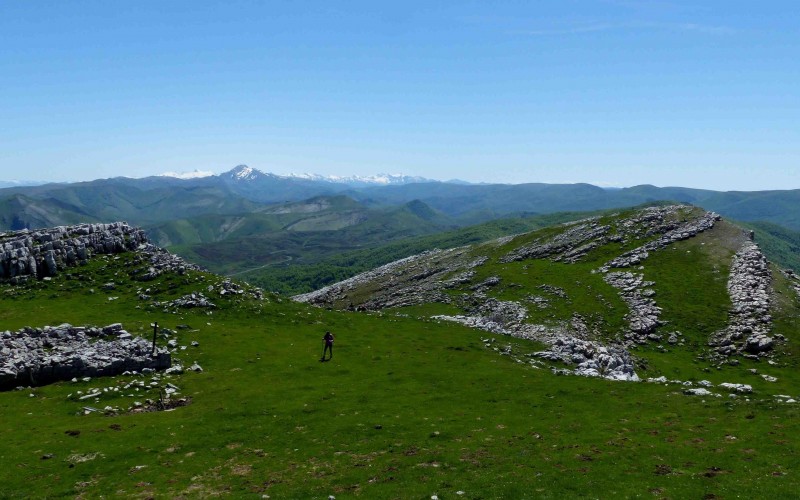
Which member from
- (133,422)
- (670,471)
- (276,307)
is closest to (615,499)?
(670,471)

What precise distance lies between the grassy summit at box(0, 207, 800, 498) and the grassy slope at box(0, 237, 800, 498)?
6.6 inches

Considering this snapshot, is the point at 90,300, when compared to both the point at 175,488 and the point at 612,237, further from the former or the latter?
the point at 612,237

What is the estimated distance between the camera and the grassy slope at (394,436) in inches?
1108

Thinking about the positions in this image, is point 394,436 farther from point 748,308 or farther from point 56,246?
point 748,308

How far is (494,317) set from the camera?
3861 inches

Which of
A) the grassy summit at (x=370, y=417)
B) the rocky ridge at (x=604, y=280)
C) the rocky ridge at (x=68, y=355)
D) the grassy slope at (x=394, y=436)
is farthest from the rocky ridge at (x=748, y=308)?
the rocky ridge at (x=68, y=355)

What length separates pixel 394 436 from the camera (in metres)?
36.9

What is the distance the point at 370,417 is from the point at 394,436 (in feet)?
16.2

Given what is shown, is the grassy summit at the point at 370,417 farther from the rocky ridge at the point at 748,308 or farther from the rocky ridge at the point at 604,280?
the rocky ridge at the point at 604,280

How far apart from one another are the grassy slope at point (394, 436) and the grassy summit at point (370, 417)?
167 mm

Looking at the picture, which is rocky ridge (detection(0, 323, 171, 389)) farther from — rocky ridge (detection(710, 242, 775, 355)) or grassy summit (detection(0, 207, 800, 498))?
rocky ridge (detection(710, 242, 775, 355))

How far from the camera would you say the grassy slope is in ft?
92.3

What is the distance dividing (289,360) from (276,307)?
23.5m

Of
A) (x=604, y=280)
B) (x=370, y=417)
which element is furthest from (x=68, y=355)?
(x=604, y=280)
